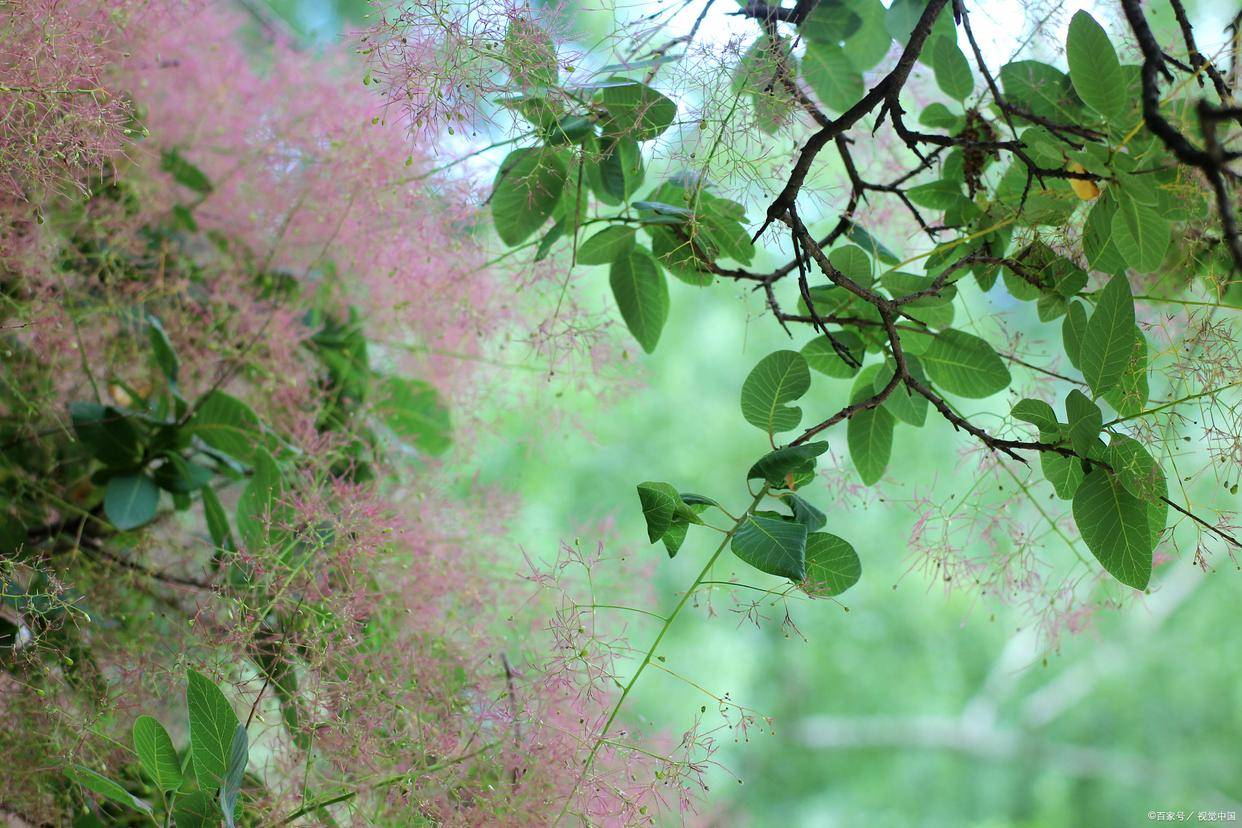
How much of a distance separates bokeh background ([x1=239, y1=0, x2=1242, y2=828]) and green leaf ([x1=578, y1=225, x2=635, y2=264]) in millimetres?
1912

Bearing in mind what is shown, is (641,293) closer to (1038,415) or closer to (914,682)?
(1038,415)

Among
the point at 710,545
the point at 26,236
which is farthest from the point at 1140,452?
the point at 710,545

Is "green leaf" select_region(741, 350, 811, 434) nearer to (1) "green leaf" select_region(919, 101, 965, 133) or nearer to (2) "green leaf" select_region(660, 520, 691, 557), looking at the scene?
(2) "green leaf" select_region(660, 520, 691, 557)

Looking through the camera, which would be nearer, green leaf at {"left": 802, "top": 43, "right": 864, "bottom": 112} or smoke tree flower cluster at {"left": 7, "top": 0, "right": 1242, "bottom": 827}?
smoke tree flower cluster at {"left": 7, "top": 0, "right": 1242, "bottom": 827}

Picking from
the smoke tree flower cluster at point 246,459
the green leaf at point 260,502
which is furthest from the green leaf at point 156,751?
the green leaf at point 260,502

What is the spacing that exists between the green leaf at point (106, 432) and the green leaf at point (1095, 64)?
55cm

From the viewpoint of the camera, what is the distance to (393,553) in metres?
0.59

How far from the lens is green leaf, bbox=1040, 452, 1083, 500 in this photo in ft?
1.42

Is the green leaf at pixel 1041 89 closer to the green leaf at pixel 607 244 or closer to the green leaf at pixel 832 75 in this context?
the green leaf at pixel 832 75

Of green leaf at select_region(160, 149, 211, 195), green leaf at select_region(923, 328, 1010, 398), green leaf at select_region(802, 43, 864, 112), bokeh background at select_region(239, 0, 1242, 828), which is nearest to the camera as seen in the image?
green leaf at select_region(923, 328, 1010, 398)

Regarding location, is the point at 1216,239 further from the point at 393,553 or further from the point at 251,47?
the point at 251,47

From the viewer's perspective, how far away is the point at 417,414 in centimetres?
75

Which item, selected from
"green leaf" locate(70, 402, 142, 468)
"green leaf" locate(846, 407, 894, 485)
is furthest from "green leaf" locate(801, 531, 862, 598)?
"green leaf" locate(70, 402, 142, 468)

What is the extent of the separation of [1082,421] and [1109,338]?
4 cm
